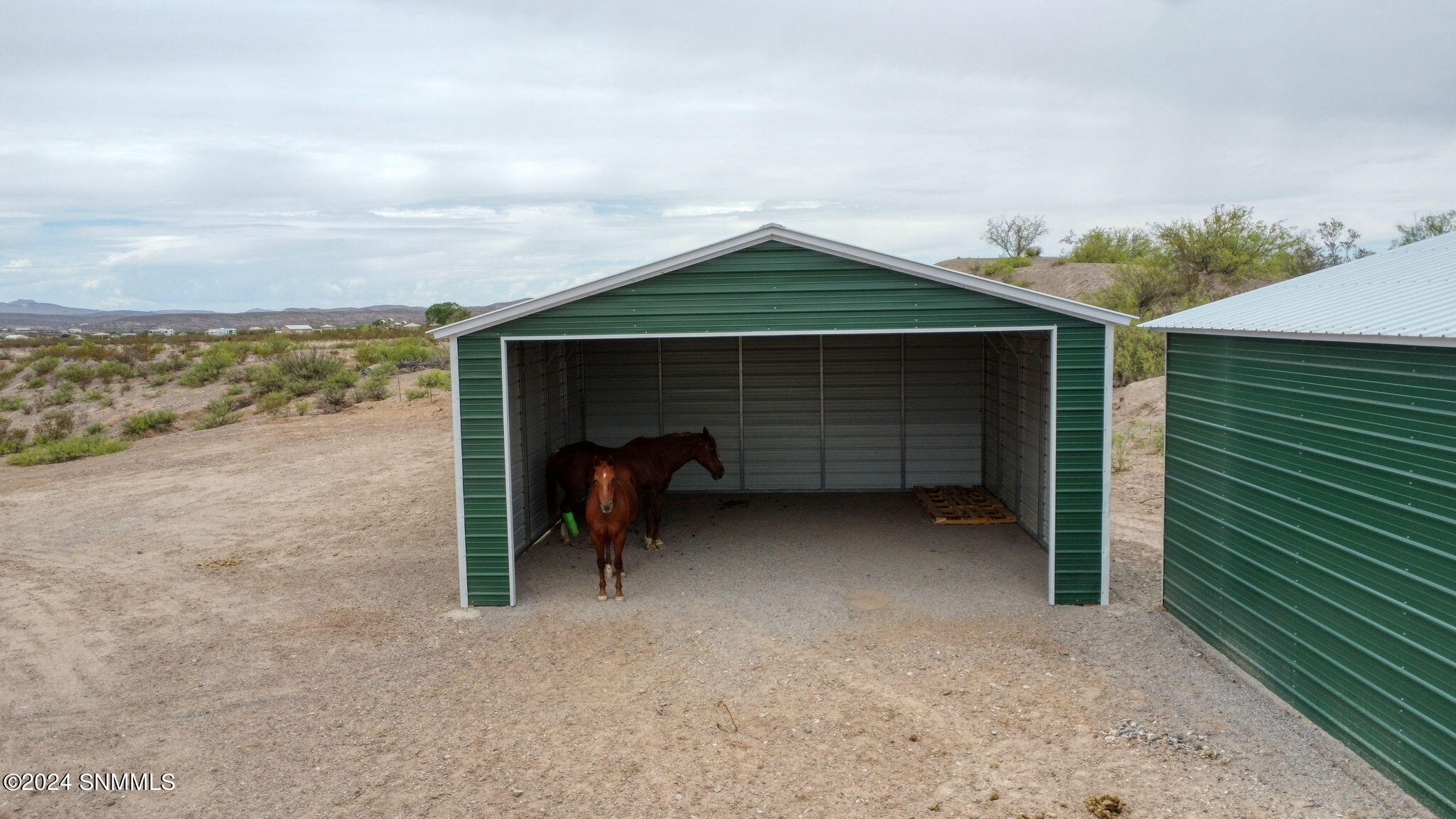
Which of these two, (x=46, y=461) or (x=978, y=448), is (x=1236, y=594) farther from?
(x=46, y=461)

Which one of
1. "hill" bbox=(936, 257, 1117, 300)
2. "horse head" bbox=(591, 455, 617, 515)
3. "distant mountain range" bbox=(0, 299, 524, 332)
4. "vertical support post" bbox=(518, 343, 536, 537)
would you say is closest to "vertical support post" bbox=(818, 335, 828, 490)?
"vertical support post" bbox=(518, 343, 536, 537)

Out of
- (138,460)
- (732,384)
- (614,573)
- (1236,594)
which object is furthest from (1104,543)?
(138,460)

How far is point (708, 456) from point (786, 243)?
13.3 ft

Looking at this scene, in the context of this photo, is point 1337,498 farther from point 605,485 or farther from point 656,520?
point 656,520

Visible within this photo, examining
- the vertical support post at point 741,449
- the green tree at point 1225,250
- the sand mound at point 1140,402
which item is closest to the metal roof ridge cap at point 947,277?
the vertical support post at point 741,449

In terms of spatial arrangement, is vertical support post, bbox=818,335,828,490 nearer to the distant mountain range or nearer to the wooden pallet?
the wooden pallet

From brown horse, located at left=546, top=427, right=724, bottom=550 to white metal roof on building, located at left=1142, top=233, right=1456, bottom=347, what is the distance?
19.0ft

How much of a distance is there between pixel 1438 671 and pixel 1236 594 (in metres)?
2.29

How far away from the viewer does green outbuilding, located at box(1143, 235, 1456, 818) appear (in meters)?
5.55

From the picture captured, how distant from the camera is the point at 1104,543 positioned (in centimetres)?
928

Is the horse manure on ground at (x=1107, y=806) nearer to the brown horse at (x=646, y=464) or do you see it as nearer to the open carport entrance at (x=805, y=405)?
the brown horse at (x=646, y=464)

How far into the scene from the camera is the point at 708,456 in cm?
1273

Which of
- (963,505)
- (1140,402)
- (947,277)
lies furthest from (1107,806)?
(1140,402)

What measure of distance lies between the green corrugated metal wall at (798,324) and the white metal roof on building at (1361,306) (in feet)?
3.63
